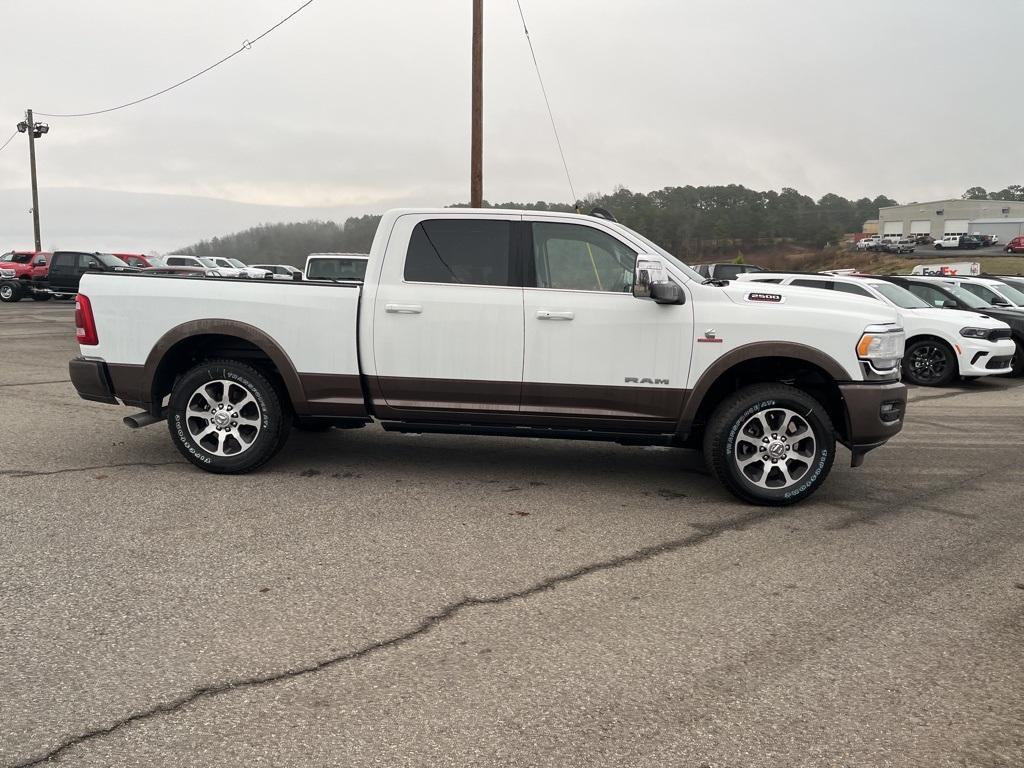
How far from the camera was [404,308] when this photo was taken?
582 cm

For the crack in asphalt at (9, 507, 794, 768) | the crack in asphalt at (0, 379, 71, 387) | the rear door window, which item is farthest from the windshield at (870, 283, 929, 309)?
the crack in asphalt at (0, 379, 71, 387)

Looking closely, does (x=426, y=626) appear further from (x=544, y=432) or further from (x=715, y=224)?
(x=715, y=224)

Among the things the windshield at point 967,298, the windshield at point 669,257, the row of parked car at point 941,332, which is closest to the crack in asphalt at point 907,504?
the windshield at point 669,257

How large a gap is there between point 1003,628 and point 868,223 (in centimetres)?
13055

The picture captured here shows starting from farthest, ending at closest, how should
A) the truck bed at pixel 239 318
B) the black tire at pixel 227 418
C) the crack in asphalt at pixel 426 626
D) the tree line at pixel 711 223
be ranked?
the tree line at pixel 711 223 → the black tire at pixel 227 418 → the truck bed at pixel 239 318 → the crack in asphalt at pixel 426 626

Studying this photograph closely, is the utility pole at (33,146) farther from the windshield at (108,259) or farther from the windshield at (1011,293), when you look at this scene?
the windshield at (1011,293)

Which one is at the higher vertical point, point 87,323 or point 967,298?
point 967,298

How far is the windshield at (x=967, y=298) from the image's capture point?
549 inches

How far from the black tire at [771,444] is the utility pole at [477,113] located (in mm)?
12114

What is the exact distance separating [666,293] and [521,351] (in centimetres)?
106

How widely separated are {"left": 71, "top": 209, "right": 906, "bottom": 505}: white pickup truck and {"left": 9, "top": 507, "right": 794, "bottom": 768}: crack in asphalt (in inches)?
26.1

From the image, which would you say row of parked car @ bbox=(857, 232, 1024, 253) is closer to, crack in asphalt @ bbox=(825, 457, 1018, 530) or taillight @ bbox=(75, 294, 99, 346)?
crack in asphalt @ bbox=(825, 457, 1018, 530)

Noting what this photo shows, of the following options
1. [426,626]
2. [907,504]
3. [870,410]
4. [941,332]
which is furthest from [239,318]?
[941,332]

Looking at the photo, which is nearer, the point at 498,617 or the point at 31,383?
the point at 498,617
